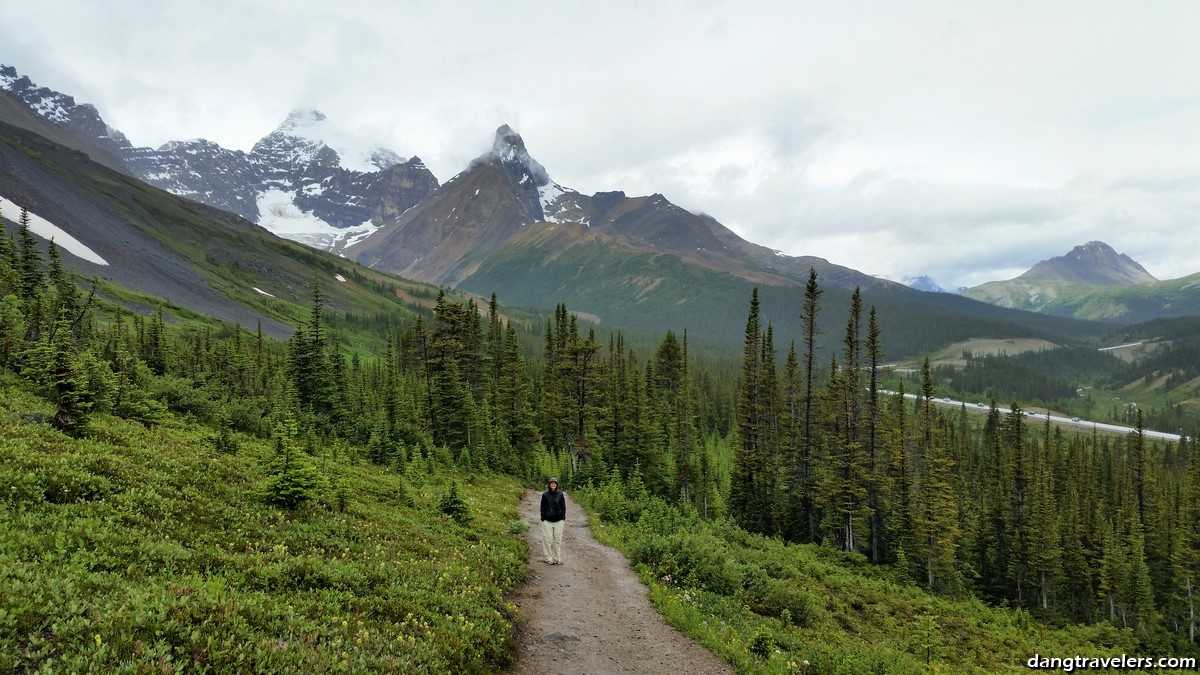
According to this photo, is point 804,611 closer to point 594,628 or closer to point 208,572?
point 594,628

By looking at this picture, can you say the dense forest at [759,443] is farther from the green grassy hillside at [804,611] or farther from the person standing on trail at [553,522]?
the person standing on trail at [553,522]

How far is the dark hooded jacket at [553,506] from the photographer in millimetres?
19484

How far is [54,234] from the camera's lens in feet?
453

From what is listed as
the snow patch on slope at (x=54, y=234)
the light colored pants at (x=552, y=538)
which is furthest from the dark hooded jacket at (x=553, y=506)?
the snow patch on slope at (x=54, y=234)

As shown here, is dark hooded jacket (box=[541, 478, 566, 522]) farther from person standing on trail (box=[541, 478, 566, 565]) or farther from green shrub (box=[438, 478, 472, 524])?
green shrub (box=[438, 478, 472, 524])

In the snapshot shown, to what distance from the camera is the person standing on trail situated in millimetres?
19531

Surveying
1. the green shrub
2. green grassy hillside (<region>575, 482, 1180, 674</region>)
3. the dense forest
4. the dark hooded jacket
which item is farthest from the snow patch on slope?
the dark hooded jacket

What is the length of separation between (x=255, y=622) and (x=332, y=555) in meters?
4.95

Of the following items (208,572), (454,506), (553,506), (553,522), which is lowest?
(454,506)

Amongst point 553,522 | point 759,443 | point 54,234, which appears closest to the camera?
point 553,522

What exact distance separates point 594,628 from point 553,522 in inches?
241

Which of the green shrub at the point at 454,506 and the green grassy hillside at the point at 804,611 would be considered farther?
the green shrub at the point at 454,506

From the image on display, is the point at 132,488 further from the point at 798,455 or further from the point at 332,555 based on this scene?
the point at 798,455

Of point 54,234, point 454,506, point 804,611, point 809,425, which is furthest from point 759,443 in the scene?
point 54,234
